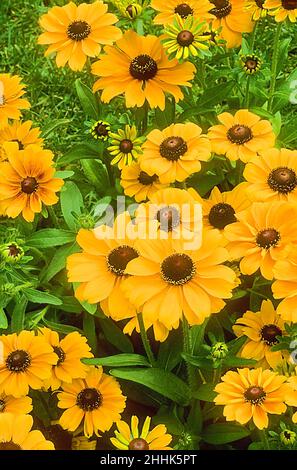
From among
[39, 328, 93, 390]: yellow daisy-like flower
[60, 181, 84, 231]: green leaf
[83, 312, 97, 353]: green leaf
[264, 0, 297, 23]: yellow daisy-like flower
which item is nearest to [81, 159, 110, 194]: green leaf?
[60, 181, 84, 231]: green leaf

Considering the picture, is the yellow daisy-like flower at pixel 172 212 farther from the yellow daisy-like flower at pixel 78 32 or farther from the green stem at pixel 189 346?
the yellow daisy-like flower at pixel 78 32

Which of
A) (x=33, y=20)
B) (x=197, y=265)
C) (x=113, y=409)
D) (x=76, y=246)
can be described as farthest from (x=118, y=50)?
(x=33, y=20)

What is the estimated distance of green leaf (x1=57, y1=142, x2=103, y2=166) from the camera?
190 centimetres

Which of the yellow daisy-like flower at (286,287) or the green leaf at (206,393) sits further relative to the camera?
the green leaf at (206,393)

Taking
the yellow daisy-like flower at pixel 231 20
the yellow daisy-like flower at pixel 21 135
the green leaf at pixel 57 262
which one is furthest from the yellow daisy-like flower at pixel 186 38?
the green leaf at pixel 57 262

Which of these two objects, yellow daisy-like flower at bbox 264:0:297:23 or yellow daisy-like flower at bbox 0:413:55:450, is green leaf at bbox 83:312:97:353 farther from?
yellow daisy-like flower at bbox 264:0:297:23

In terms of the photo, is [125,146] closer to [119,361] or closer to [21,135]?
[21,135]

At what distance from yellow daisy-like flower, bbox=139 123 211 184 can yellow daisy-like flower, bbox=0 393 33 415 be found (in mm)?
525

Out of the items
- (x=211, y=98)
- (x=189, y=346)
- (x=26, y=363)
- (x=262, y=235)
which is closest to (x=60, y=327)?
(x=26, y=363)

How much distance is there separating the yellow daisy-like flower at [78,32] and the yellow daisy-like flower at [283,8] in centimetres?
35

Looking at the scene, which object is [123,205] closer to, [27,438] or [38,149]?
[38,149]

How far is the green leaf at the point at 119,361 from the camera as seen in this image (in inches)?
60.3

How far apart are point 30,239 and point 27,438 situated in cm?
54

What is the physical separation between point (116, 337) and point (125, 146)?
436mm
